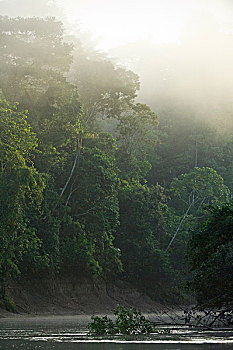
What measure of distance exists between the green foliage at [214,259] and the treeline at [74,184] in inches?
442

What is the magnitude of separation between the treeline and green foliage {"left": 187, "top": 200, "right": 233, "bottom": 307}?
1122 cm

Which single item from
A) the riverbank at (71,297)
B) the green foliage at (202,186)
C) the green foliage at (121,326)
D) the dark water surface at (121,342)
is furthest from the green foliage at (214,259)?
the green foliage at (202,186)

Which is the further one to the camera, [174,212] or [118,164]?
[174,212]

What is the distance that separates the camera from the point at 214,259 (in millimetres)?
14977

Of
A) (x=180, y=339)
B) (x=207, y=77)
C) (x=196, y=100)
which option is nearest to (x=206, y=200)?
(x=196, y=100)

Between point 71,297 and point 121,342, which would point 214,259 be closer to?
point 121,342

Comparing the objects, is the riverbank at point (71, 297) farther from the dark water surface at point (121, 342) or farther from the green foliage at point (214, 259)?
the dark water surface at point (121, 342)

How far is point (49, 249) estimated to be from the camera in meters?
32.6

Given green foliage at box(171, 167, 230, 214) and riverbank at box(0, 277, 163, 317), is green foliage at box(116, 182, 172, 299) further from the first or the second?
green foliage at box(171, 167, 230, 214)

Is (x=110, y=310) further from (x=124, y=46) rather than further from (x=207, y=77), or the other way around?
(x=124, y=46)

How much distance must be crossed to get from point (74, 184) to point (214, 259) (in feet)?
74.9

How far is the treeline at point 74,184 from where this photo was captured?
28.7 m

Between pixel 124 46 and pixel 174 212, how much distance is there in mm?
52662

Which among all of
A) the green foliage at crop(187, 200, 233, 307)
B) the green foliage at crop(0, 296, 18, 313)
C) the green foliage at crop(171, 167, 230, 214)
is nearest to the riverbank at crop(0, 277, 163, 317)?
the green foliage at crop(0, 296, 18, 313)
